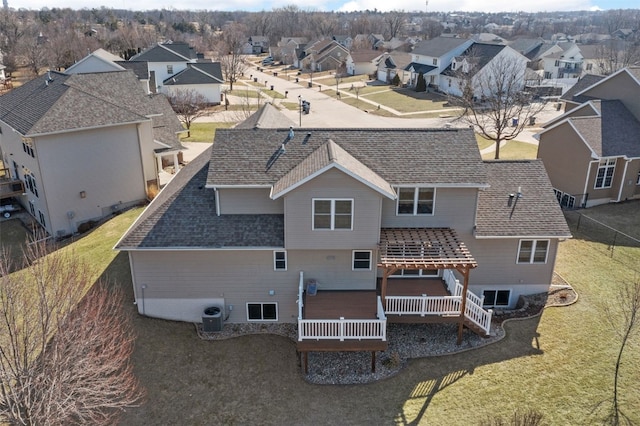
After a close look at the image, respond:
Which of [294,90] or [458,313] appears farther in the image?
[294,90]

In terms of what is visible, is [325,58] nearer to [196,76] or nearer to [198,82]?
[196,76]

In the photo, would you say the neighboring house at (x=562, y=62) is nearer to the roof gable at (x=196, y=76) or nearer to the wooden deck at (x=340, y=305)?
the roof gable at (x=196, y=76)

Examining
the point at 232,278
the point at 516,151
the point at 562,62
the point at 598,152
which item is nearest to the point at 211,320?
the point at 232,278

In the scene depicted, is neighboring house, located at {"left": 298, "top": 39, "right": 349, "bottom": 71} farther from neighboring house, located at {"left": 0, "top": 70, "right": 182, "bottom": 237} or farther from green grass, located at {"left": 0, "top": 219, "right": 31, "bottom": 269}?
green grass, located at {"left": 0, "top": 219, "right": 31, "bottom": 269}

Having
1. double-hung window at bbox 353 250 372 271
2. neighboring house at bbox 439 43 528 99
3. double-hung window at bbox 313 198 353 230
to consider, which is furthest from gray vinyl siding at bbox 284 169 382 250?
neighboring house at bbox 439 43 528 99

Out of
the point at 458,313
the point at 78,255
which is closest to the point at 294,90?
the point at 78,255

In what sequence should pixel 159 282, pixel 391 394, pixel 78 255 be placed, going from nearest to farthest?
pixel 391 394 → pixel 159 282 → pixel 78 255

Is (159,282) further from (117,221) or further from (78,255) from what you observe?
(117,221)
